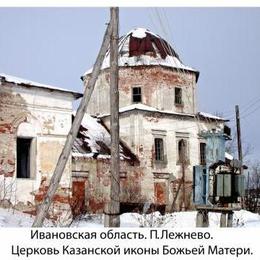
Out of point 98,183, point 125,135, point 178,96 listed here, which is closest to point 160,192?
point 125,135

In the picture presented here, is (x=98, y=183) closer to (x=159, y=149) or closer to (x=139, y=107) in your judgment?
(x=159, y=149)

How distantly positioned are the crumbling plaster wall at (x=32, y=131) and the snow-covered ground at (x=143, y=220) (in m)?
1.01

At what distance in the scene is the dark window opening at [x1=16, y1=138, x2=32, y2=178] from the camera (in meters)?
14.1

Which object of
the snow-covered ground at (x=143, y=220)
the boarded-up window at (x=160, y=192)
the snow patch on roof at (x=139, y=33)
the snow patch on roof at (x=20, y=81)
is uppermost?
the snow patch on roof at (x=139, y=33)

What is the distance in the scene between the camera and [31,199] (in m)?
14.0

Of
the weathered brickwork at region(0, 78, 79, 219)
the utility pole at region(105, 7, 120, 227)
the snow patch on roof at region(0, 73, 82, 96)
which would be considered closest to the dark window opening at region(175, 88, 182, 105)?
the weathered brickwork at region(0, 78, 79, 219)

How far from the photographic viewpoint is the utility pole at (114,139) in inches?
307

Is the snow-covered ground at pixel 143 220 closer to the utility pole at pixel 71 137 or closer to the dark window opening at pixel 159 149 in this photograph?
the utility pole at pixel 71 137

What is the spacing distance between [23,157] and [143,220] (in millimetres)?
4322

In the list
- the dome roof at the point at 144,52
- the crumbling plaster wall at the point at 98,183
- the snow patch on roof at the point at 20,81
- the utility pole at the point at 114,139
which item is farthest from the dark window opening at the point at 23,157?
the dome roof at the point at 144,52

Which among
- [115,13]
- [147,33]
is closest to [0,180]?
[115,13]

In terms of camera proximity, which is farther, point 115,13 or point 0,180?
point 0,180

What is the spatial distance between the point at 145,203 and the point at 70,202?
4.48 m

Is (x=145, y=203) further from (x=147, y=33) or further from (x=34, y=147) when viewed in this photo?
(x=147, y=33)
